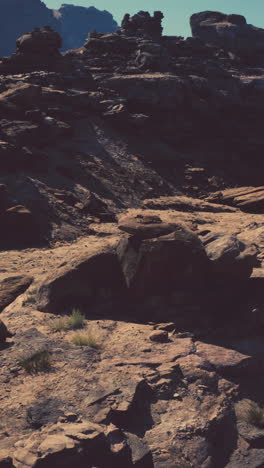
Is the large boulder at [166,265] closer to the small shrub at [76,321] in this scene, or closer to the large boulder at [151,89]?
the small shrub at [76,321]

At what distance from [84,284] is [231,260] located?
166 inches

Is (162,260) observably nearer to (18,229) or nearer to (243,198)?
(18,229)

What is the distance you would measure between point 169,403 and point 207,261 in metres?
4.26

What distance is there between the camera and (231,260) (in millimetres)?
10703

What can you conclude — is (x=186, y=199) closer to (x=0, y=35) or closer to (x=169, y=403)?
(x=169, y=403)

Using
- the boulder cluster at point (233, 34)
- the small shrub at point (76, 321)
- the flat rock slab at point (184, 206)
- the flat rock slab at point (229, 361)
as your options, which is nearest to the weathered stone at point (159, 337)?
the flat rock slab at point (229, 361)

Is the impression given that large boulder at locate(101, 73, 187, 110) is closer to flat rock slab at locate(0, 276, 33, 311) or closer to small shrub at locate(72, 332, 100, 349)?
flat rock slab at locate(0, 276, 33, 311)

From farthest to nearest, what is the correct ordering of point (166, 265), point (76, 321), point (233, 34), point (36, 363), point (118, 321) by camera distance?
1. point (233, 34)
2. point (166, 265)
3. point (118, 321)
4. point (76, 321)
5. point (36, 363)

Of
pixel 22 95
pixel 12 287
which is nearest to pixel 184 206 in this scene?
pixel 22 95

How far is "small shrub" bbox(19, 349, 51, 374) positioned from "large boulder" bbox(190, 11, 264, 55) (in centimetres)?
5847

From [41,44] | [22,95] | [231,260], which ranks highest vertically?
[41,44]

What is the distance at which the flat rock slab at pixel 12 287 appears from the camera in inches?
496

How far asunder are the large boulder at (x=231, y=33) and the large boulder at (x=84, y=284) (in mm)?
54752

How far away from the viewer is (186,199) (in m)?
29.0
